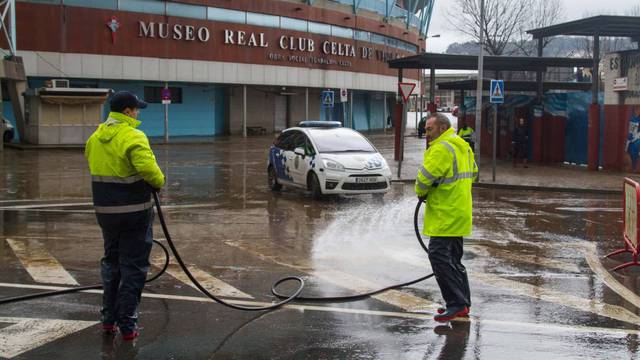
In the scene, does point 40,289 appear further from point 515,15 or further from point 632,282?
point 515,15

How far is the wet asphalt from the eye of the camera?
5934 mm

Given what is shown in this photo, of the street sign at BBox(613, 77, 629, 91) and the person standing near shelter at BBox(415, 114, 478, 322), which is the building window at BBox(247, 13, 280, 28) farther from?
the person standing near shelter at BBox(415, 114, 478, 322)

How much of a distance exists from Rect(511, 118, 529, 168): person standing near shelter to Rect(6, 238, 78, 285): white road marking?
17.8 meters

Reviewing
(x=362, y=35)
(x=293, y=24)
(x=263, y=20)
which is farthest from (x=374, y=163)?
(x=362, y=35)

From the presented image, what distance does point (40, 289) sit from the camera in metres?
7.70

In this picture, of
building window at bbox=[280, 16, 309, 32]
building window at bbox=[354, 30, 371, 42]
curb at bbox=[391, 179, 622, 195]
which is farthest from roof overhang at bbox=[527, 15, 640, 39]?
building window at bbox=[354, 30, 371, 42]

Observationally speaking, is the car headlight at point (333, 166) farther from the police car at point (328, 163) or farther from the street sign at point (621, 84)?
the street sign at point (621, 84)

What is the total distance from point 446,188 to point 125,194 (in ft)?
8.81

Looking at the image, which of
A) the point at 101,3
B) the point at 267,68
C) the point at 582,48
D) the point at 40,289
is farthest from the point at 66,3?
the point at 582,48

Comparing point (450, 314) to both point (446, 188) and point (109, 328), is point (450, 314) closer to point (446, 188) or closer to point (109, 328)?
point (446, 188)

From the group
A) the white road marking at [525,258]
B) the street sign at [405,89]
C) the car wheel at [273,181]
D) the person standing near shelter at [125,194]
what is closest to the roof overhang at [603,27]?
the street sign at [405,89]

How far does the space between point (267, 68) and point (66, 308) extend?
141 feet

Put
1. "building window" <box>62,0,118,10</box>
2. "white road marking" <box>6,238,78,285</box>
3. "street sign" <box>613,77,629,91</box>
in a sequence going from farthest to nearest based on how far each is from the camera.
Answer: "building window" <box>62,0,118,10</box>
"street sign" <box>613,77,629,91</box>
"white road marking" <box>6,238,78,285</box>

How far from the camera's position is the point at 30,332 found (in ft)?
20.3
